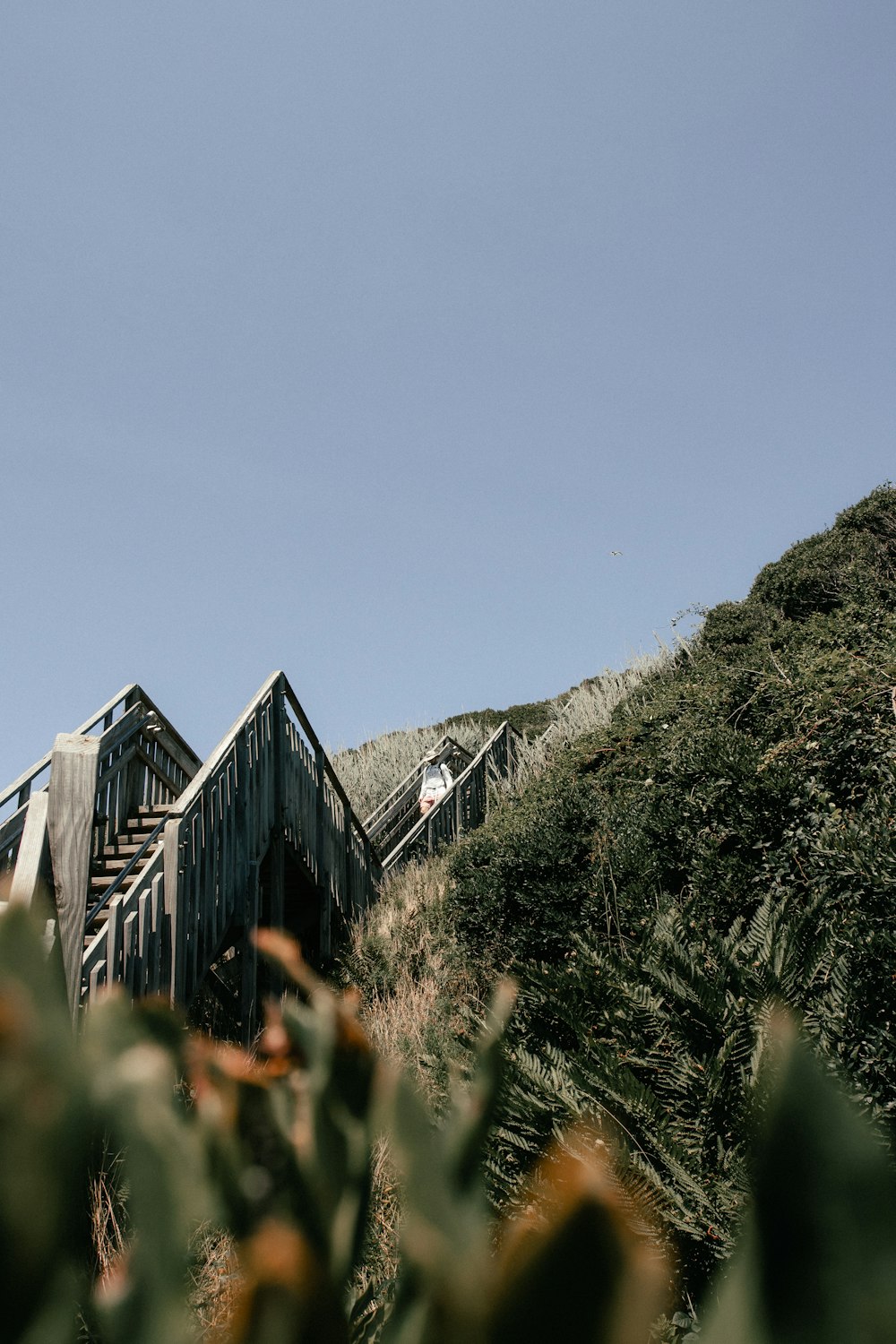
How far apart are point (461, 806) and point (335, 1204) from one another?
45.0ft

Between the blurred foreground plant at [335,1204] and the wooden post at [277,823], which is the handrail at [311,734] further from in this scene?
the blurred foreground plant at [335,1204]

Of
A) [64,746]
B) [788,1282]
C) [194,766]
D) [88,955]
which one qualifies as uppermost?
[194,766]

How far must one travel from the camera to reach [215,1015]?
749 centimetres

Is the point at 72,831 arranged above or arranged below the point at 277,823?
below

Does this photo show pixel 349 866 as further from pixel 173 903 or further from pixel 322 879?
pixel 173 903

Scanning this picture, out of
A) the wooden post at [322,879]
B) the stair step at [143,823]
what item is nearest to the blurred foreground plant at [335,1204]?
the stair step at [143,823]

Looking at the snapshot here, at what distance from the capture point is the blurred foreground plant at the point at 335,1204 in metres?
0.34

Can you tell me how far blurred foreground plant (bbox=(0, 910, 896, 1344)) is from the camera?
337mm

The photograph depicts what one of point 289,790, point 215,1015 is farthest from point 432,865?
point 215,1015

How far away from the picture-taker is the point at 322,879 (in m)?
9.75

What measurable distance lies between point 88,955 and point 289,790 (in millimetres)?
4481

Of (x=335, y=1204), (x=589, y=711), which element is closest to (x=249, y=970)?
(x=335, y=1204)

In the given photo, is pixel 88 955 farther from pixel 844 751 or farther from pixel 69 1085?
pixel 69 1085

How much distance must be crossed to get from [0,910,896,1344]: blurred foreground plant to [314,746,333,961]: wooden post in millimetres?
9227
